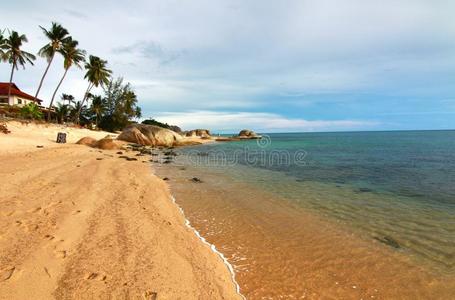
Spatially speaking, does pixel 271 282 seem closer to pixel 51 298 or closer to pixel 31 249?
pixel 51 298

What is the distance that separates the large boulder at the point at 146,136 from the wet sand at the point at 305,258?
29.3 metres

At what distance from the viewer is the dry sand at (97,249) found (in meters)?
3.43

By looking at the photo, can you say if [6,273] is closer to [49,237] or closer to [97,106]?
[49,237]

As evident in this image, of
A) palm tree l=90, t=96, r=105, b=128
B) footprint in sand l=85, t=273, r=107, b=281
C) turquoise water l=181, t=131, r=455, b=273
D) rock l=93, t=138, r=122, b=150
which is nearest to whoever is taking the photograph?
footprint in sand l=85, t=273, r=107, b=281

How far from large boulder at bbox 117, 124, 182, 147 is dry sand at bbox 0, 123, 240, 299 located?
91.2ft

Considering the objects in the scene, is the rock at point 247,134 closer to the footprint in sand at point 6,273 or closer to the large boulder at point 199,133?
the large boulder at point 199,133

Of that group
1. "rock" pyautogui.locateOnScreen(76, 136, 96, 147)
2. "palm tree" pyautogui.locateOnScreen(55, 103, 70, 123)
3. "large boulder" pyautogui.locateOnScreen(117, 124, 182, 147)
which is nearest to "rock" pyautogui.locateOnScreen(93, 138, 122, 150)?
"rock" pyautogui.locateOnScreen(76, 136, 96, 147)

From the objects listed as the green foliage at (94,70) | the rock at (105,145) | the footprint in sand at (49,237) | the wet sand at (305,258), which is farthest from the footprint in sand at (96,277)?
the green foliage at (94,70)

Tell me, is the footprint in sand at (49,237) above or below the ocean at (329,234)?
above

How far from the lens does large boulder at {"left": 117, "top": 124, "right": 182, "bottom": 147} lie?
35.4 m

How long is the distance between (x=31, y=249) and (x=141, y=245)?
5.42ft

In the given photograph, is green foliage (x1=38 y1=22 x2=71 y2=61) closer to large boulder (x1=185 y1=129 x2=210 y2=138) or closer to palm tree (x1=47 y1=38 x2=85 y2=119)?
palm tree (x1=47 y1=38 x2=85 y2=119)

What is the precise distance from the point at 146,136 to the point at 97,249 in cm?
3413

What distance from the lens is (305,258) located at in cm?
531
